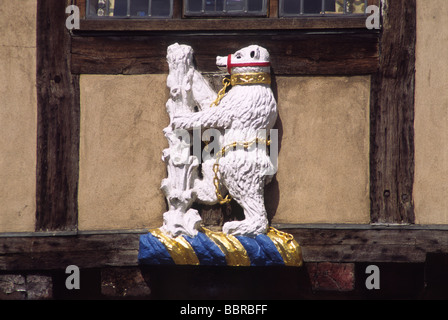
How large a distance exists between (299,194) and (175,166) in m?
0.88

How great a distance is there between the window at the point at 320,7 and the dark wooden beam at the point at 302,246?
1503 mm

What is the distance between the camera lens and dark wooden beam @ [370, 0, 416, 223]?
260 inches

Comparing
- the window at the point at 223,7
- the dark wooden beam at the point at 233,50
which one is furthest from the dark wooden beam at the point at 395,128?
the window at the point at 223,7

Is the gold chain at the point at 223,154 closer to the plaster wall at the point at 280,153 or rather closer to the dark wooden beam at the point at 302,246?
the plaster wall at the point at 280,153

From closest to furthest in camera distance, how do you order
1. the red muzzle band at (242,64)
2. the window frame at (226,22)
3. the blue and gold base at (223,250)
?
1. the blue and gold base at (223,250)
2. the red muzzle band at (242,64)
3. the window frame at (226,22)

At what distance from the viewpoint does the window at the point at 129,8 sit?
6.82m

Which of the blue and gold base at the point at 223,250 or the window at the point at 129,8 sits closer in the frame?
the blue and gold base at the point at 223,250

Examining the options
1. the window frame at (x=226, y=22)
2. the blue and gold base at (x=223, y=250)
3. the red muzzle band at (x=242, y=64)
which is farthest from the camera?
the window frame at (x=226, y=22)

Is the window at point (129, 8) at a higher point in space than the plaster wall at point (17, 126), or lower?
higher

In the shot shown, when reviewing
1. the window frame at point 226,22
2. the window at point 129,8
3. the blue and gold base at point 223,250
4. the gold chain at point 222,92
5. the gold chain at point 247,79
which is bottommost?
the blue and gold base at point 223,250

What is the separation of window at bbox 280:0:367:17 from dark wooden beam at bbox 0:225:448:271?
1503mm

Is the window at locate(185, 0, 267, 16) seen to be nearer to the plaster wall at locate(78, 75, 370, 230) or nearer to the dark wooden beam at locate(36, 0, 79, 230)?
the plaster wall at locate(78, 75, 370, 230)

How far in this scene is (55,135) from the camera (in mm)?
6730

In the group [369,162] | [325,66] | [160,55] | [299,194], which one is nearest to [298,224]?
[299,194]
